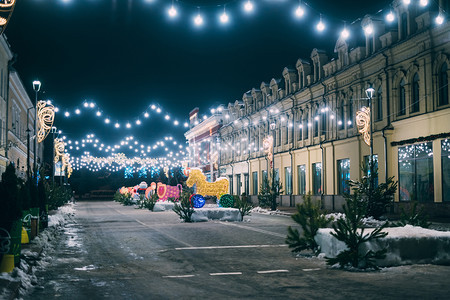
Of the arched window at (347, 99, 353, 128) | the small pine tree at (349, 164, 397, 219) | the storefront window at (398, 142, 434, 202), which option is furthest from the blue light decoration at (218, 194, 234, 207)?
the arched window at (347, 99, 353, 128)

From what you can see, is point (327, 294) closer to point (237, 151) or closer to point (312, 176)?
point (312, 176)

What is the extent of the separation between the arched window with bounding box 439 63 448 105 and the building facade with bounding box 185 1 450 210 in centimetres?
5

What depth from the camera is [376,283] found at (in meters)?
9.40

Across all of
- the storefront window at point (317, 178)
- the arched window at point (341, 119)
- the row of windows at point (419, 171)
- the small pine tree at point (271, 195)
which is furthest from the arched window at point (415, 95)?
the storefront window at point (317, 178)

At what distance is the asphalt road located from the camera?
8.60 metres

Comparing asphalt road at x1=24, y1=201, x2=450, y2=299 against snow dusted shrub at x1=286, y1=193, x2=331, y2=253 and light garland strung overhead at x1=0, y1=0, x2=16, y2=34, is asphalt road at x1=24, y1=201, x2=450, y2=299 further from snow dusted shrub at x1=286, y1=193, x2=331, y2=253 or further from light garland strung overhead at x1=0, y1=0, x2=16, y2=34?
light garland strung overhead at x1=0, y1=0, x2=16, y2=34

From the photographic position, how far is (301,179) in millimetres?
46125

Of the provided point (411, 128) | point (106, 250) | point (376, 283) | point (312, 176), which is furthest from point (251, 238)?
point (312, 176)

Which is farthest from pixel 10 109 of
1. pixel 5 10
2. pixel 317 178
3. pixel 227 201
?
pixel 5 10

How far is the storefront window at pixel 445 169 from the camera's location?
2723 centimetres

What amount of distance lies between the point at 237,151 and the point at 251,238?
47.5 m

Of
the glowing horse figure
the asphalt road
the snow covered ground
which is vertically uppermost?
the glowing horse figure

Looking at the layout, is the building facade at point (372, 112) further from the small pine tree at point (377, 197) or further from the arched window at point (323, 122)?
the small pine tree at point (377, 197)

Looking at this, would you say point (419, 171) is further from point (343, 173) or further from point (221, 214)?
point (221, 214)
